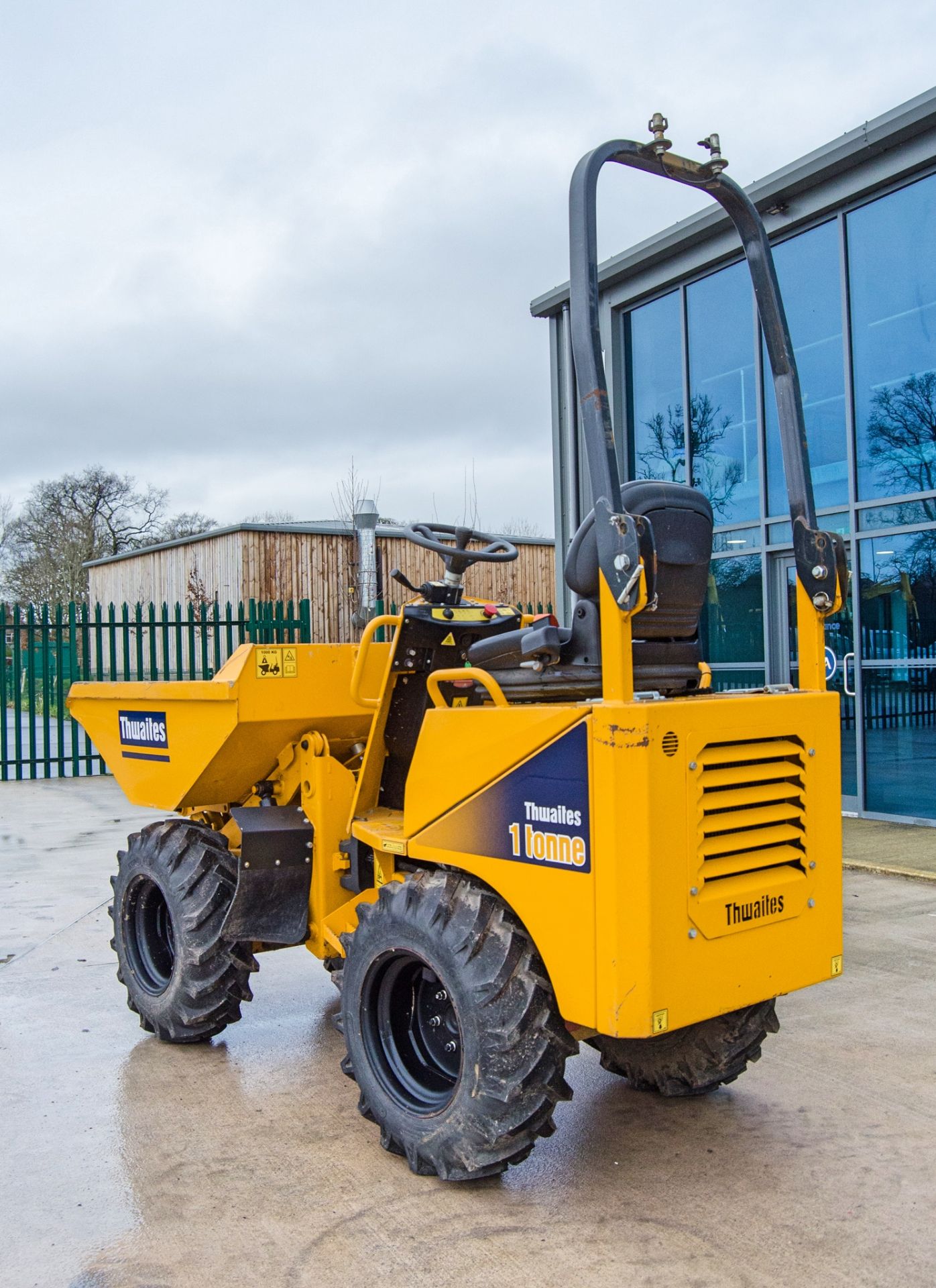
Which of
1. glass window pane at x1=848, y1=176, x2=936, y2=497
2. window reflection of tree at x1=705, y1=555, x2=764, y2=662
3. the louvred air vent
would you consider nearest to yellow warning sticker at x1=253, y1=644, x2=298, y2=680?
the louvred air vent

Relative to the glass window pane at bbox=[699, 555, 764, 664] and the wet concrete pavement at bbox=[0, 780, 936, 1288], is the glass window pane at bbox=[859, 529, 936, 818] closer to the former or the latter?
the glass window pane at bbox=[699, 555, 764, 664]

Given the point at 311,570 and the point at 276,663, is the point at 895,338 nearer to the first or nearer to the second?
the point at 276,663

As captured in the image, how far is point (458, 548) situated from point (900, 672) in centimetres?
665

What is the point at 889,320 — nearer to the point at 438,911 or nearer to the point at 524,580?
the point at 438,911

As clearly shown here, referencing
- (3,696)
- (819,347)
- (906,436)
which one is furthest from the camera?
(3,696)

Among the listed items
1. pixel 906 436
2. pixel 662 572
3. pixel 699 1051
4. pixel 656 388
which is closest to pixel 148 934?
pixel 699 1051

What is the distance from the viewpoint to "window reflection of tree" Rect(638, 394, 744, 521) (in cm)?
1142

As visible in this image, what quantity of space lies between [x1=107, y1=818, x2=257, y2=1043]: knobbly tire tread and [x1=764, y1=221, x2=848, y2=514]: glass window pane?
729cm

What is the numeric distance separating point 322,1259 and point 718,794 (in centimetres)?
158

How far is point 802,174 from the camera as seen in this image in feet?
32.0

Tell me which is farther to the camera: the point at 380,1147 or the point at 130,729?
the point at 130,729

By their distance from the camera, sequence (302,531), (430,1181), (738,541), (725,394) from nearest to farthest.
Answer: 1. (430,1181)
2. (738,541)
3. (725,394)
4. (302,531)

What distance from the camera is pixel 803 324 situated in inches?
411

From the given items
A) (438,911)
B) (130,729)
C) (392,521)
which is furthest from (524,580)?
(438,911)
